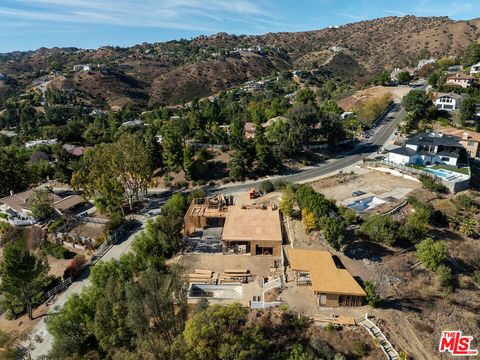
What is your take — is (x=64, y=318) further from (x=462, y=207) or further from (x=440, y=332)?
(x=462, y=207)

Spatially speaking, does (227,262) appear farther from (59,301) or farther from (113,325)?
(59,301)

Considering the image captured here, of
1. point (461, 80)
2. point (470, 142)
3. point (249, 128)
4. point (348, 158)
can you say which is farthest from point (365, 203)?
point (461, 80)

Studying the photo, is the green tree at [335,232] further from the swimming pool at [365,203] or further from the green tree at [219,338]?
the green tree at [219,338]

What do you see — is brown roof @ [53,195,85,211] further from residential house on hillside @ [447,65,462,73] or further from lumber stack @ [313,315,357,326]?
residential house on hillside @ [447,65,462,73]

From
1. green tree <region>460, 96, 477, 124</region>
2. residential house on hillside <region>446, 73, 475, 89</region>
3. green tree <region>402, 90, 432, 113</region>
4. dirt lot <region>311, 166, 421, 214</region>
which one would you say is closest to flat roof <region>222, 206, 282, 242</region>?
dirt lot <region>311, 166, 421, 214</region>

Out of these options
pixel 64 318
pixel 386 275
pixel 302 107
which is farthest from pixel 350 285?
pixel 302 107

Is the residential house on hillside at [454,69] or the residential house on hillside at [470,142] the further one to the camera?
the residential house on hillside at [454,69]

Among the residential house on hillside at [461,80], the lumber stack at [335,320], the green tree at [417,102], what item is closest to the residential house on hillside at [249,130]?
the green tree at [417,102]
